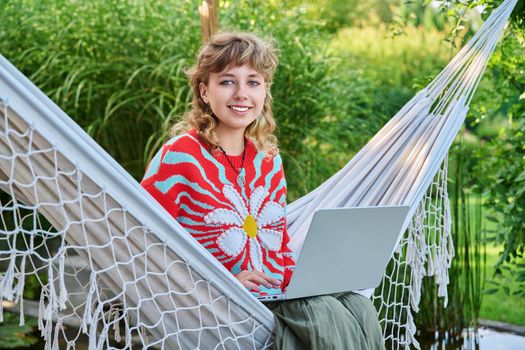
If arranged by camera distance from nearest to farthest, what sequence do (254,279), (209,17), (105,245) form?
(105,245) → (254,279) → (209,17)

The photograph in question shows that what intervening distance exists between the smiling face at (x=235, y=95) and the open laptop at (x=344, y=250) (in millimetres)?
424

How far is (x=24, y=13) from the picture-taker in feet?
12.7

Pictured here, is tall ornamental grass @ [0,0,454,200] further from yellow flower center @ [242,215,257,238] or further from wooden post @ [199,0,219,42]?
yellow flower center @ [242,215,257,238]

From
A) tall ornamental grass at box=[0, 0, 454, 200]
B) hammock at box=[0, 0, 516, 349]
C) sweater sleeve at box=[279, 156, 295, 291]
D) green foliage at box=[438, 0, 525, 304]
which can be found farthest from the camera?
tall ornamental grass at box=[0, 0, 454, 200]

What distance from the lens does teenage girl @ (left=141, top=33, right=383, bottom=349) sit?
1.83 meters

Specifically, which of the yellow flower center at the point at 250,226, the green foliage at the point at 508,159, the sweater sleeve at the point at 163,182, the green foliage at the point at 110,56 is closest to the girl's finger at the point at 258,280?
the yellow flower center at the point at 250,226

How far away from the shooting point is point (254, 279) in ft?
5.95

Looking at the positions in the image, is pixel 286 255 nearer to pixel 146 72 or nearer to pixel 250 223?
pixel 250 223

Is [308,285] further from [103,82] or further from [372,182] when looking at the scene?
[103,82]

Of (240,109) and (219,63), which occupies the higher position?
(219,63)

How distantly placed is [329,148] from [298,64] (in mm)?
436

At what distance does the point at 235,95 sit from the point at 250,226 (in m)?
0.32

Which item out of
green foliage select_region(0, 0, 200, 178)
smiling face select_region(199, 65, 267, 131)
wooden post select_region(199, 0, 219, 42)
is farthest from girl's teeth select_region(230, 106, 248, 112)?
green foliage select_region(0, 0, 200, 178)

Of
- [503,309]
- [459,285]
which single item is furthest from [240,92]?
[503,309]
